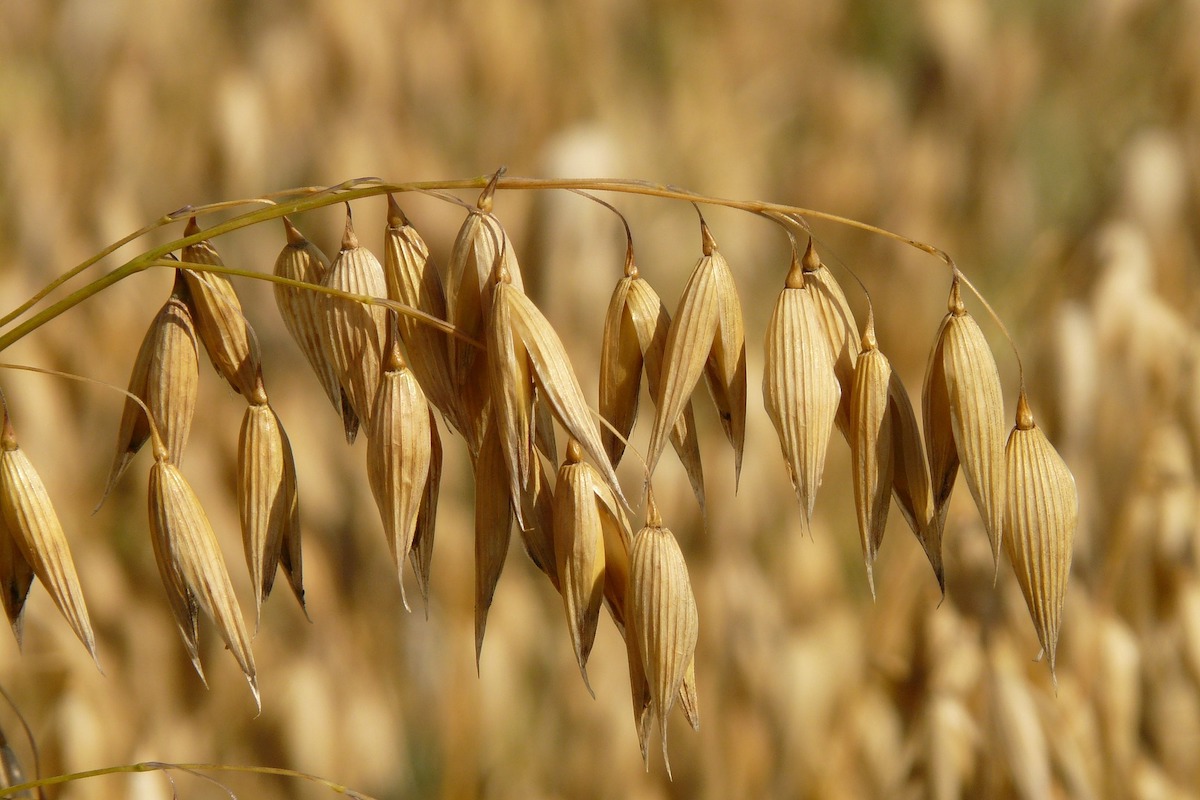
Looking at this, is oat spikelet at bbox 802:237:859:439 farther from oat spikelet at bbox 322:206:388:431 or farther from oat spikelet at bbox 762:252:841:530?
oat spikelet at bbox 322:206:388:431

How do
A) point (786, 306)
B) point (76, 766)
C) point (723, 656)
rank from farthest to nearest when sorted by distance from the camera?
point (723, 656) → point (76, 766) → point (786, 306)

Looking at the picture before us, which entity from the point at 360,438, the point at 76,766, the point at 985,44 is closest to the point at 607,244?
the point at 360,438

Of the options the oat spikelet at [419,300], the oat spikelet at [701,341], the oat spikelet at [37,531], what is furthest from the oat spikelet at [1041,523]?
the oat spikelet at [37,531]

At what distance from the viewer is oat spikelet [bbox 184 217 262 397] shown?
0.37 meters

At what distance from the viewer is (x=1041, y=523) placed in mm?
377

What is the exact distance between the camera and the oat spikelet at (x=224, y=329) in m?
0.37

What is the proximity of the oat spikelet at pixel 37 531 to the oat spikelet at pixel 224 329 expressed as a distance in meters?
0.07

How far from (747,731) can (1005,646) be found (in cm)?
27

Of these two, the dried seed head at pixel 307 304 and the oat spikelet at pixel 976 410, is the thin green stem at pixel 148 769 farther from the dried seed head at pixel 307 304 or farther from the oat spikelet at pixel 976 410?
the oat spikelet at pixel 976 410

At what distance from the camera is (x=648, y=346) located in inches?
15.6

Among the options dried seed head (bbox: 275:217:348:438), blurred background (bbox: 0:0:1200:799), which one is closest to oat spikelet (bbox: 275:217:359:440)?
dried seed head (bbox: 275:217:348:438)

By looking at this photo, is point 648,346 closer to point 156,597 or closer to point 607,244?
point 607,244

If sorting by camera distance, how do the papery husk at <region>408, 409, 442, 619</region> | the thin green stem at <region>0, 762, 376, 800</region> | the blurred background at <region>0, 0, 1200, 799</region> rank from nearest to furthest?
the thin green stem at <region>0, 762, 376, 800</region> < the papery husk at <region>408, 409, 442, 619</region> < the blurred background at <region>0, 0, 1200, 799</region>

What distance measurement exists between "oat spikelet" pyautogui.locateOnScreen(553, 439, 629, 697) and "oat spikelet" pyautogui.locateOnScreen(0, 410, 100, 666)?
0.17 metres
